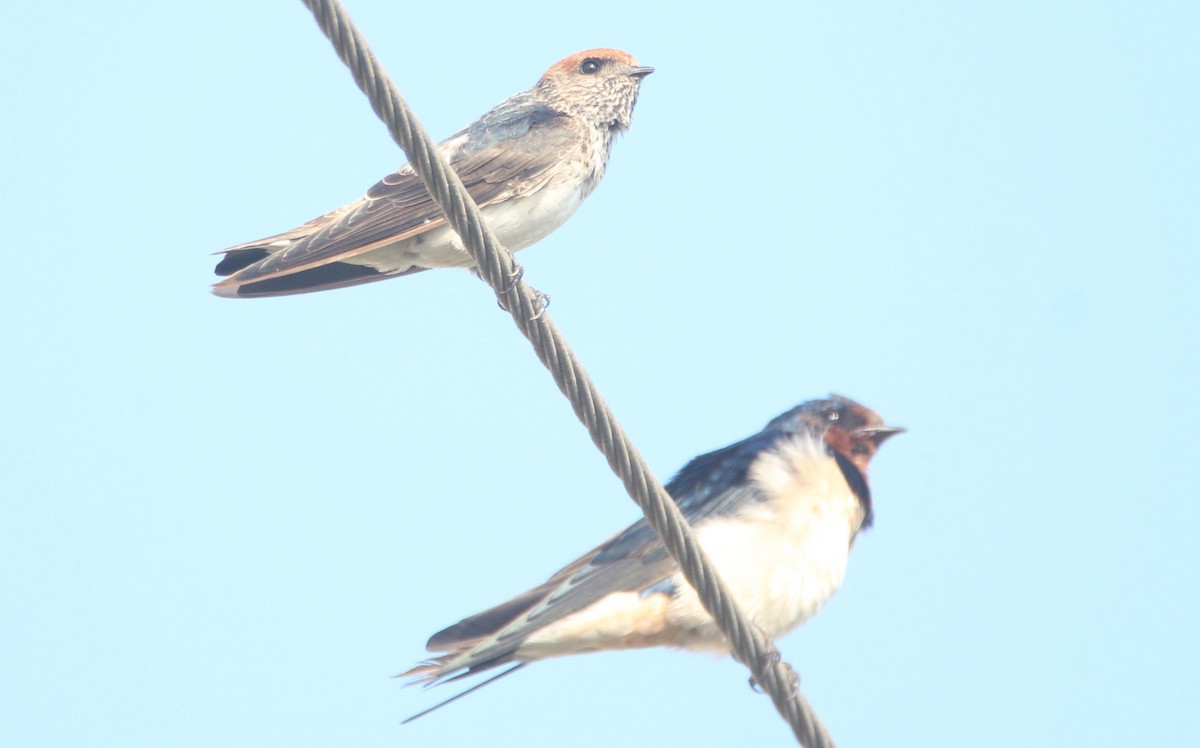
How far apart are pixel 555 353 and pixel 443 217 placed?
2.37 meters

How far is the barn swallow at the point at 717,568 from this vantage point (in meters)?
4.63

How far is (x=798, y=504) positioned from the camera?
5.05 metres

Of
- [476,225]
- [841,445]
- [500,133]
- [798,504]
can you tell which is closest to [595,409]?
[476,225]

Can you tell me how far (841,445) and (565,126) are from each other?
2.00 meters

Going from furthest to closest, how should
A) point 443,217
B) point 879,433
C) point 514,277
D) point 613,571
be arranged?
point 443,217 < point 879,433 < point 613,571 < point 514,277

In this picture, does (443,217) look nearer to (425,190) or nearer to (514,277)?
(425,190)

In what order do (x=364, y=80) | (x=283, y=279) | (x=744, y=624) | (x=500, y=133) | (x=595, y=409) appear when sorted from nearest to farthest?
(x=364, y=80), (x=595, y=409), (x=744, y=624), (x=283, y=279), (x=500, y=133)

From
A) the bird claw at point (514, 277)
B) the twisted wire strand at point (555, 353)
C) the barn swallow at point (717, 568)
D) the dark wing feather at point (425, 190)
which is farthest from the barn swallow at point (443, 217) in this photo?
the twisted wire strand at point (555, 353)

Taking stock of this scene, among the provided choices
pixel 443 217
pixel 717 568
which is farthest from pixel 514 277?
pixel 443 217

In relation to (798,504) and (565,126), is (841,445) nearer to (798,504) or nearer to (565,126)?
(798,504)

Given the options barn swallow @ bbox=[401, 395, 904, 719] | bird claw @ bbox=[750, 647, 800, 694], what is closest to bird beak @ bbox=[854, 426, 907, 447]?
barn swallow @ bbox=[401, 395, 904, 719]

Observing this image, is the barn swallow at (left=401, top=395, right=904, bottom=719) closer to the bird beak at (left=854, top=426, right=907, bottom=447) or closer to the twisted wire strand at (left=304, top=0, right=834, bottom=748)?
the bird beak at (left=854, top=426, right=907, bottom=447)

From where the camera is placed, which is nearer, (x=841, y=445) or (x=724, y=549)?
(x=724, y=549)

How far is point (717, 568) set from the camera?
454cm
